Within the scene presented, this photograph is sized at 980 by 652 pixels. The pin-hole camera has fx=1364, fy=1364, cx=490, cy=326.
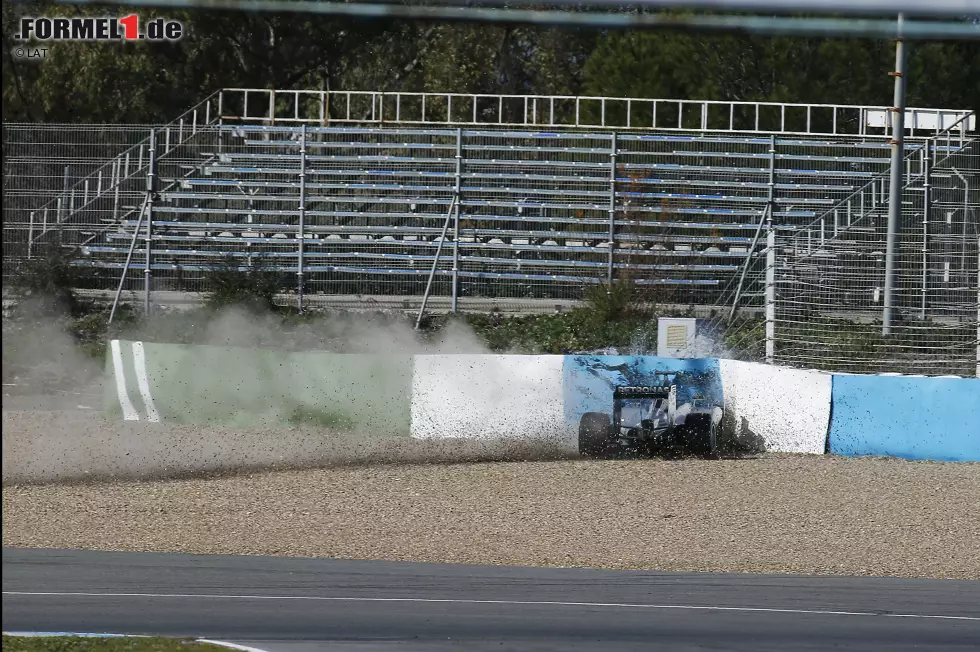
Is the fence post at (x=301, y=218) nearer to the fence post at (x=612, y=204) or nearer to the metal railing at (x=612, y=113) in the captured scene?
the metal railing at (x=612, y=113)

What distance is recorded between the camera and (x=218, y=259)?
23672 millimetres

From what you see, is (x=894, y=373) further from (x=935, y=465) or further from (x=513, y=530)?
(x=513, y=530)

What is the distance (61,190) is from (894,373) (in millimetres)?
14765

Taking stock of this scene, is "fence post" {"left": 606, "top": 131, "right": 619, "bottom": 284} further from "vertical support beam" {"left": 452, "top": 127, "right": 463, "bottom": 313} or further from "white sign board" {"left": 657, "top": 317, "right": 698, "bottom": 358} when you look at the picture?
"white sign board" {"left": 657, "top": 317, "right": 698, "bottom": 358}

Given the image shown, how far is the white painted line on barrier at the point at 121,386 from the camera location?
52.3 ft

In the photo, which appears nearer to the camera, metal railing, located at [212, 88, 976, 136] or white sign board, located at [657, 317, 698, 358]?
white sign board, located at [657, 317, 698, 358]

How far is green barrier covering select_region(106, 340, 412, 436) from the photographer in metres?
15.4

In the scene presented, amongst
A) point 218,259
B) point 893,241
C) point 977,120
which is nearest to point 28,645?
point 893,241

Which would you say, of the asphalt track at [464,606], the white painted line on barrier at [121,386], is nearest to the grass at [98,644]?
the asphalt track at [464,606]

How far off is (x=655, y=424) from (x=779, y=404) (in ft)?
5.54

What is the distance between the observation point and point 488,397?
1530 centimetres

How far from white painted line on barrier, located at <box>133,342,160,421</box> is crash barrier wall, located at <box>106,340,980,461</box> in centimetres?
3

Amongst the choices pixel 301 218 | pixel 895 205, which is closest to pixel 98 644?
pixel 895 205

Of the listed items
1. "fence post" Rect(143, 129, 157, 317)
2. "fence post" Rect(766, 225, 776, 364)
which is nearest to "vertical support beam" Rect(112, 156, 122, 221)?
"fence post" Rect(143, 129, 157, 317)
